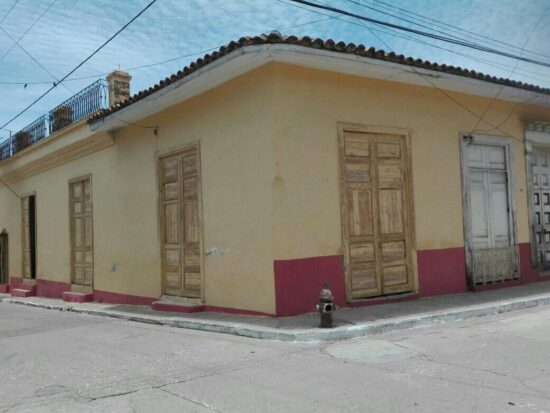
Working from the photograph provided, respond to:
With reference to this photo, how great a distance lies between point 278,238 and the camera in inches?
301

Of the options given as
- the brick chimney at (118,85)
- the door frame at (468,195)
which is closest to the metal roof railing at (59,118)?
the brick chimney at (118,85)

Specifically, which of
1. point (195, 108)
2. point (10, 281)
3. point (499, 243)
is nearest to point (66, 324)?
point (195, 108)

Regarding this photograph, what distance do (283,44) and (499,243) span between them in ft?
19.6

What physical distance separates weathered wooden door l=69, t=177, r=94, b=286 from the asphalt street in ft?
17.2

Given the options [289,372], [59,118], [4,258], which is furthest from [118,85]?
[289,372]

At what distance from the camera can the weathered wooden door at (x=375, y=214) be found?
8430mm

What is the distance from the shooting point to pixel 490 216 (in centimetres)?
1037

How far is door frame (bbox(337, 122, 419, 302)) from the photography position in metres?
8.25

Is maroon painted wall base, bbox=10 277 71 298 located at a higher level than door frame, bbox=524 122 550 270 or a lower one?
lower

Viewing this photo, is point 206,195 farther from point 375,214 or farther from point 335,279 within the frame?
point 375,214

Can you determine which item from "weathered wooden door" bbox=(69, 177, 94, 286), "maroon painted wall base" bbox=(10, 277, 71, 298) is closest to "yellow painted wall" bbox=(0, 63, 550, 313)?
"weathered wooden door" bbox=(69, 177, 94, 286)

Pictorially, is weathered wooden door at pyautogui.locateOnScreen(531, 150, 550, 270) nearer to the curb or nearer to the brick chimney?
the curb

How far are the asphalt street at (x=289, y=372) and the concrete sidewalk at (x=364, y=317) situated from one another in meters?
0.19

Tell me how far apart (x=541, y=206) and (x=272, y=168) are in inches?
260
